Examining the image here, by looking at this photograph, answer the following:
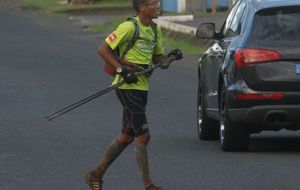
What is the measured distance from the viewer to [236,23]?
12352 mm

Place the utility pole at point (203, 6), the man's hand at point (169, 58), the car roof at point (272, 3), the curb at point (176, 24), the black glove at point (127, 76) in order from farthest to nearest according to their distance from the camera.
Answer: the utility pole at point (203, 6) < the curb at point (176, 24) < the car roof at point (272, 3) < the man's hand at point (169, 58) < the black glove at point (127, 76)

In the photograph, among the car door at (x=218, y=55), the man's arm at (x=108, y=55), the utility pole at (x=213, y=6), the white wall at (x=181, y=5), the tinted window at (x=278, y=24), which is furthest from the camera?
the white wall at (x=181, y=5)

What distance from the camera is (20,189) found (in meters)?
9.72

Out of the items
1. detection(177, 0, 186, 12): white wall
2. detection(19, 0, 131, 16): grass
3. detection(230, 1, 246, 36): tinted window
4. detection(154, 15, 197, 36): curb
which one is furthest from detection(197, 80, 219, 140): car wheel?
detection(19, 0, 131, 16): grass

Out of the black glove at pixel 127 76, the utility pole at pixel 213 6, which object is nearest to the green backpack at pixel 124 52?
the black glove at pixel 127 76

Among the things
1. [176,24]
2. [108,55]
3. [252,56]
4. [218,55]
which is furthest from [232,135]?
[176,24]

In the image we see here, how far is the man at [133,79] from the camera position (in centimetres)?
927

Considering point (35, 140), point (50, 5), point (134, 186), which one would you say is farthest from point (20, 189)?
point (50, 5)

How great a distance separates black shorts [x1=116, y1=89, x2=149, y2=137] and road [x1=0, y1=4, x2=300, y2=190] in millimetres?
624

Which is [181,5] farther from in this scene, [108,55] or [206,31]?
[108,55]

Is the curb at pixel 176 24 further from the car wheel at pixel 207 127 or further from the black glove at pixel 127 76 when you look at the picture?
the black glove at pixel 127 76

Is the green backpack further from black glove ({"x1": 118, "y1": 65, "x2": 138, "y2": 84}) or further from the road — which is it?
the road

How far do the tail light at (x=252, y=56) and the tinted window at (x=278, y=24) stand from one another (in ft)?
0.58

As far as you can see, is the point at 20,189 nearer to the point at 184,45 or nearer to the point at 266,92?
the point at 266,92
